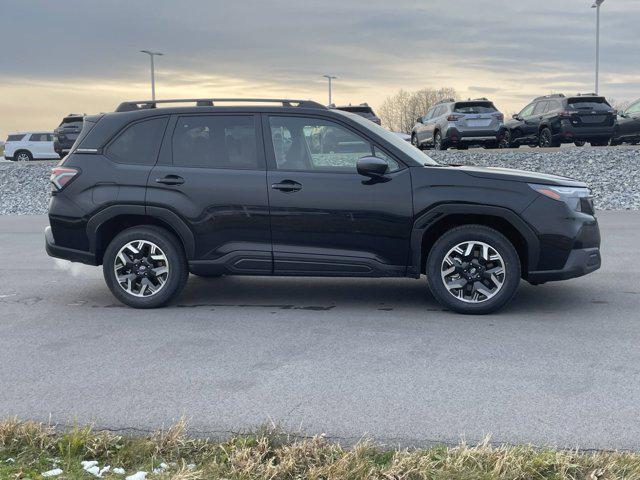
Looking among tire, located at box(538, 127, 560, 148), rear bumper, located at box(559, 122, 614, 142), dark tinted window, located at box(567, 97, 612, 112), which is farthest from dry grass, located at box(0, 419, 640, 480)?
tire, located at box(538, 127, 560, 148)

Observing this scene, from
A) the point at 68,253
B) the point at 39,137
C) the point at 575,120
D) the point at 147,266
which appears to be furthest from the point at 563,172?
the point at 39,137

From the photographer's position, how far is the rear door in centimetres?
673

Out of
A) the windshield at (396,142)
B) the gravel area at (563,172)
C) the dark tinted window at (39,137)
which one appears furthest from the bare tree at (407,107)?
the windshield at (396,142)

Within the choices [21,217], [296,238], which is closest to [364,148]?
[296,238]

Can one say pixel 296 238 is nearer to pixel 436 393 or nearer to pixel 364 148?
pixel 364 148

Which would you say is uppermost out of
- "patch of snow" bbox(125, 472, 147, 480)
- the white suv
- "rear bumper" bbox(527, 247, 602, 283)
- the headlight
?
the white suv

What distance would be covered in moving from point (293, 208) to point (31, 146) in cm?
3591

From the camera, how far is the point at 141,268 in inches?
273

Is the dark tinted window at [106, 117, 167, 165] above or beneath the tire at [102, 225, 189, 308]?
above

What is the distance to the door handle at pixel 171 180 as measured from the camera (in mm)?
6801

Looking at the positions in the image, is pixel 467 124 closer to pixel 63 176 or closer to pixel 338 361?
pixel 63 176

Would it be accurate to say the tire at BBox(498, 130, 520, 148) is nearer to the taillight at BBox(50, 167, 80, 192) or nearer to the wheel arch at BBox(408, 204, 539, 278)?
the wheel arch at BBox(408, 204, 539, 278)

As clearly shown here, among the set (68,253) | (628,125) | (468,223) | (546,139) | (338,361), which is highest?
(628,125)

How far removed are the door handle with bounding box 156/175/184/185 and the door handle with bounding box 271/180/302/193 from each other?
2.73 ft
